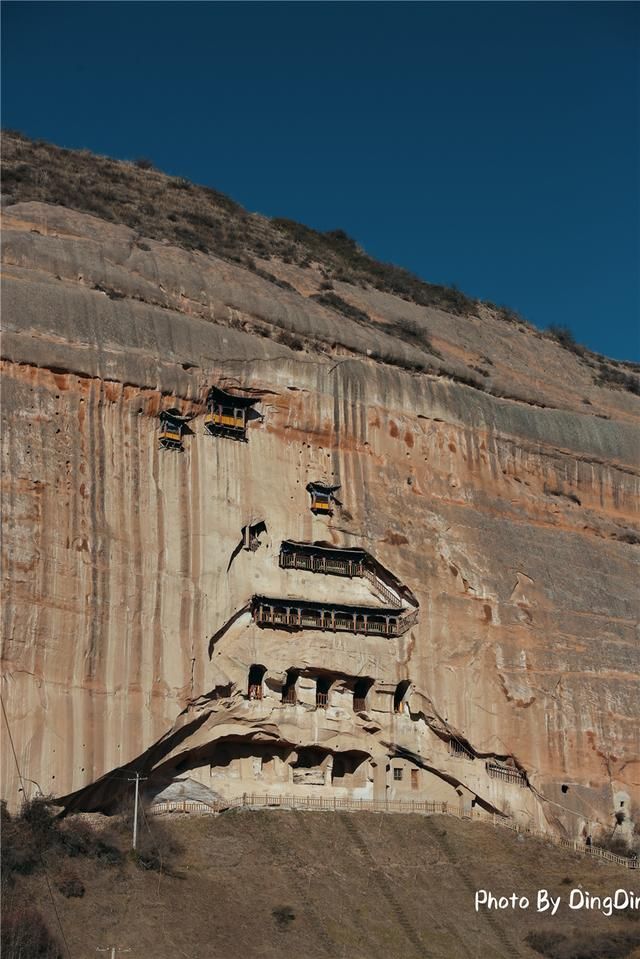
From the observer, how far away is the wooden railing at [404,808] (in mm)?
49625

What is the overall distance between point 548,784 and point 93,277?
24.9 m

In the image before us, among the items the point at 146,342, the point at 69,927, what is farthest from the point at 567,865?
the point at 146,342

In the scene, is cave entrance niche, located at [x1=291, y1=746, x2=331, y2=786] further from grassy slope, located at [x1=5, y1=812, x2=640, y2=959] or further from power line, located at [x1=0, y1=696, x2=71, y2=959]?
power line, located at [x1=0, y1=696, x2=71, y2=959]

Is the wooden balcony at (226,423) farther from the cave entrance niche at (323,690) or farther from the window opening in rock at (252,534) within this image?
the cave entrance niche at (323,690)

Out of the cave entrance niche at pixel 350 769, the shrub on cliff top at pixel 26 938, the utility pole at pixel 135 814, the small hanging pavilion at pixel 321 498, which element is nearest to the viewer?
the shrub on cliff top at pixel 26 938

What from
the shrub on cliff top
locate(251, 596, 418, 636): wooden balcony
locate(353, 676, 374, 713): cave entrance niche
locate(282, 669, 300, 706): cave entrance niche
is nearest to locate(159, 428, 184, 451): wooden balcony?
locate(251, 596, 418, 636): wooden balcony

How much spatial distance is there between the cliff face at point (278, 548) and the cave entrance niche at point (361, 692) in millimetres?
286

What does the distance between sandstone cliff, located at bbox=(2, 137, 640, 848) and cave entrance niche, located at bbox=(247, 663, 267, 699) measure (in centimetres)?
42

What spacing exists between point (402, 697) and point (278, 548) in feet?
23.1

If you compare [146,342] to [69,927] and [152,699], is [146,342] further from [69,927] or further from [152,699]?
[69,927]

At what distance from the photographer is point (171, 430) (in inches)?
1975

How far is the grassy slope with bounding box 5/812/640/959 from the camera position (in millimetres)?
39906

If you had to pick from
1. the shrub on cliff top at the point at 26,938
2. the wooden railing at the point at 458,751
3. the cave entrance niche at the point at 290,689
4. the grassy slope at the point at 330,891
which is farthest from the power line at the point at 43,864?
the wooden railing at the point at 458,751

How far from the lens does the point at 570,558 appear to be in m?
58.3
